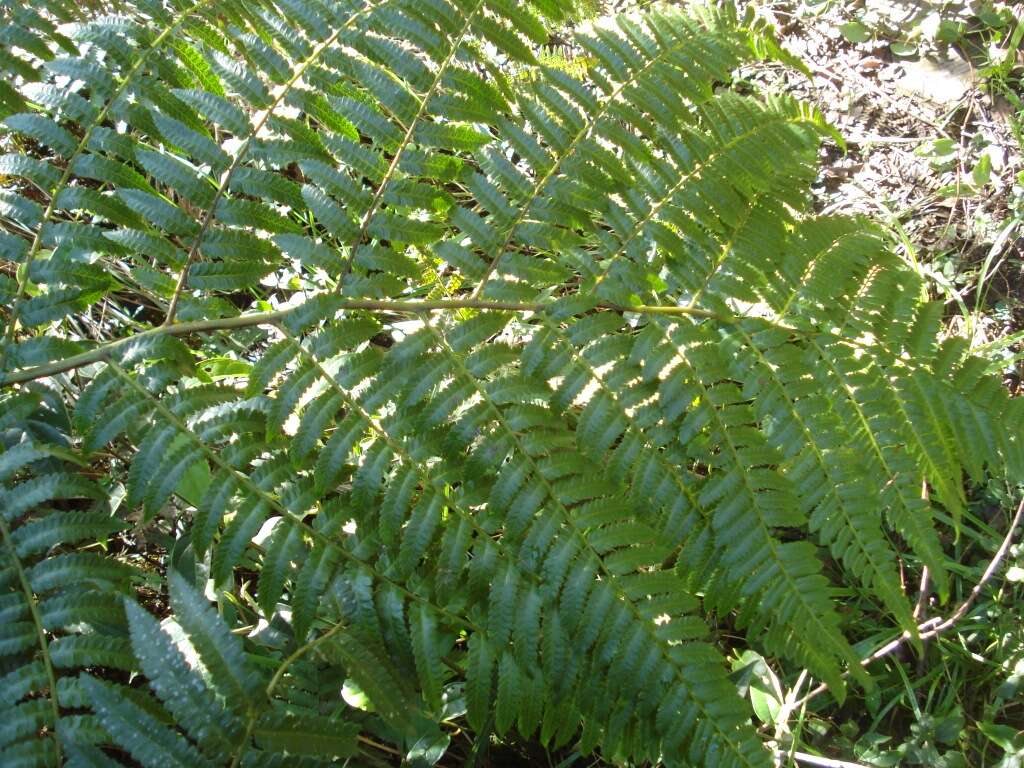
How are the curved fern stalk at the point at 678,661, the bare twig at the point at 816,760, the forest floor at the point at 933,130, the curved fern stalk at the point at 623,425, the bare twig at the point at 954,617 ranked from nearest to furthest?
the curved fern stalk at the point at 678,661, the curved fern stalk at the point at 623,425, the bare twig at the point at 816,760, the bare twig at the point at 954,617, the forest floor at the point at 933,130

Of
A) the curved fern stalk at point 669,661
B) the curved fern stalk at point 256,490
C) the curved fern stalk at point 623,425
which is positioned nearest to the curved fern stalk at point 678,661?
the curved fern stalk at point 669,661

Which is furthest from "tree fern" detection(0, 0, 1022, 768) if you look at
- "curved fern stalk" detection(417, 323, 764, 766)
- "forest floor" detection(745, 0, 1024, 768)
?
"forest floor" detection(745, 0, 1024, 768)

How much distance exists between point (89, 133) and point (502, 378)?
0.98 meters

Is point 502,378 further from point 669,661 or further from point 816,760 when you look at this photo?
point 816,760

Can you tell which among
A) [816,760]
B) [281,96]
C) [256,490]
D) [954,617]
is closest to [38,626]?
[256,490]

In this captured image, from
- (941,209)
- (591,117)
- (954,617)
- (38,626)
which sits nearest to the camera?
(38,626)

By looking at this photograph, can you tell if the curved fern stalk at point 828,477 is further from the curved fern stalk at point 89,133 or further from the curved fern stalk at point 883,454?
the curved fern stalk at point 89,133

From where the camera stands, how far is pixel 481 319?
5.90 ft

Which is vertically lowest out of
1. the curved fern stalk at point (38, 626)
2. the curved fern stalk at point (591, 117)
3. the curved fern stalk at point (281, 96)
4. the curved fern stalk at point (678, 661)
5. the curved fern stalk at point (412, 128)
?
the curved fern stalk at point (678, 661)

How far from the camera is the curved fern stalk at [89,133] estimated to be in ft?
5.67

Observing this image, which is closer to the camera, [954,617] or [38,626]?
[38,626]

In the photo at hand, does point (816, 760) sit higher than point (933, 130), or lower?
lower

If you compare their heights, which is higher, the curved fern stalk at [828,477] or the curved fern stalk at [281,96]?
the curved fern stalk at [281,96]

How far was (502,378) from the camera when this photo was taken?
1743mm
